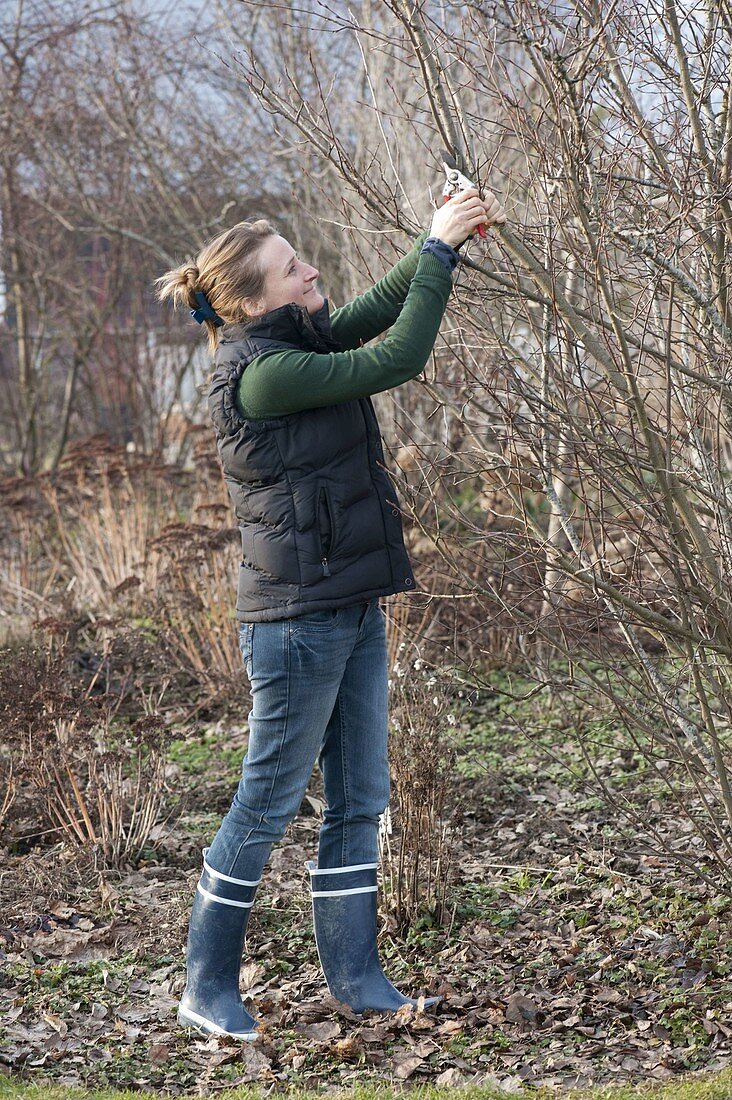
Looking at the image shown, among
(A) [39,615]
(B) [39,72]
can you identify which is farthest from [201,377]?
(A) [39,615]

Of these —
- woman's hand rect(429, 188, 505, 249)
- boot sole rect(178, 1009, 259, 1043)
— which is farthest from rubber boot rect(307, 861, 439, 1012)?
woman's hand rect(429, 188, 505, 249)

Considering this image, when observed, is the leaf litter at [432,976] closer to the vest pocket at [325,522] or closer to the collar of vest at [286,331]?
the vest pocket at [325,522]

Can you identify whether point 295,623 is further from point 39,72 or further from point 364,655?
point 39,72

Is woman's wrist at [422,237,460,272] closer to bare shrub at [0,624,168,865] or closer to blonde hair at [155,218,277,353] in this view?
blonde hair at [155,218,277,353]

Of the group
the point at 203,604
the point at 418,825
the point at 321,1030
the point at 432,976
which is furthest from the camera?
the point at 203,604

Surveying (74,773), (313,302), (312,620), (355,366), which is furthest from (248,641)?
(74,773)

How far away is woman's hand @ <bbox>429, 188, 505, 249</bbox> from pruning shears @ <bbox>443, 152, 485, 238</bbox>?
26 mm

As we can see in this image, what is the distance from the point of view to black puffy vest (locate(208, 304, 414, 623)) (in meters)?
2.67

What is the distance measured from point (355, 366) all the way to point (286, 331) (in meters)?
0.25

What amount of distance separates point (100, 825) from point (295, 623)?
1827mm

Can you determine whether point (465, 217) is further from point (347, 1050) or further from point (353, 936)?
point (347, 1050)

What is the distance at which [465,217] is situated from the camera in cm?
255

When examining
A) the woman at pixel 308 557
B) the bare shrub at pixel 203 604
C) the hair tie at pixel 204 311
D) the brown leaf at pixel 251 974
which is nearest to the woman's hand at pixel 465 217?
the woman at pixel 308 557

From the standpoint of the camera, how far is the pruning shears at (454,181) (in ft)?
8.52
